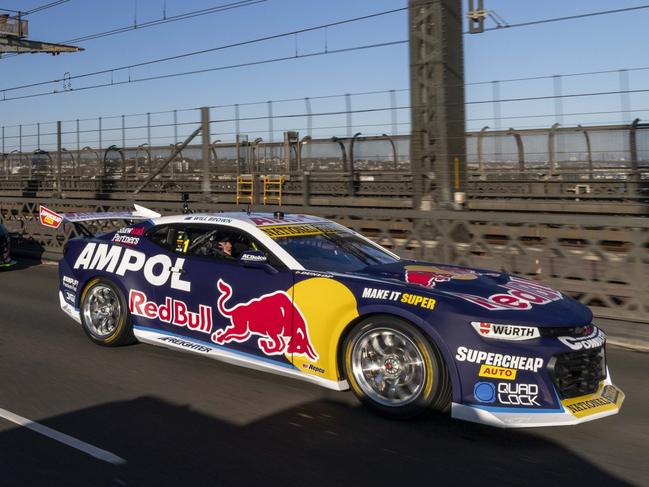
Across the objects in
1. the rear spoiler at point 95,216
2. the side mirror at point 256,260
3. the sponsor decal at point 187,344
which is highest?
the rear spoiler at point 95,216

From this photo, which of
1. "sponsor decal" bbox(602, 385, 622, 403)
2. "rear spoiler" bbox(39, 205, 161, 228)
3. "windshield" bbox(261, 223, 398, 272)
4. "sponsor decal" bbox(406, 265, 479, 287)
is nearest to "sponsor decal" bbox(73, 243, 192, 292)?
"rear spoiler" bbox(39, 205, 161, 228)

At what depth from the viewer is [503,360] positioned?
14.7 feet

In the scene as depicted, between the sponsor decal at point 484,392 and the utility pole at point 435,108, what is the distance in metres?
6.28

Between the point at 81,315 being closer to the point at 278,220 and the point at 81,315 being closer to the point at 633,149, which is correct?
the point at 278,220

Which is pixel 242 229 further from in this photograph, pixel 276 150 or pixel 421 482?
pixel 276 150

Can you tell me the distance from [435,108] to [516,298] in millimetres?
6226

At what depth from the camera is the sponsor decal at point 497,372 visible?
4.48m

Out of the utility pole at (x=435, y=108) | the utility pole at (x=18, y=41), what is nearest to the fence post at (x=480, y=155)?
the utility pole at (x=435, y=108)

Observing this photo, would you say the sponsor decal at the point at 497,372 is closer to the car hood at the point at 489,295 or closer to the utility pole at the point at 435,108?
the car hood at the point at 489,295


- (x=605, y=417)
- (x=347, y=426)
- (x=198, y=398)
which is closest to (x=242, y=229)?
(x=198, y=398)

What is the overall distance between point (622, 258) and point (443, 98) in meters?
3.83

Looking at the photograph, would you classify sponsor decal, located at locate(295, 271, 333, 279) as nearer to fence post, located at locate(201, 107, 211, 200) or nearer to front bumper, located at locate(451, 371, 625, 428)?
front bumper, located at locate(451, 371, 625, 428)

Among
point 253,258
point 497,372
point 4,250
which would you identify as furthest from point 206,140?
point 497,372

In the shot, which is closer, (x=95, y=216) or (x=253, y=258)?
(x=253, y=258)
